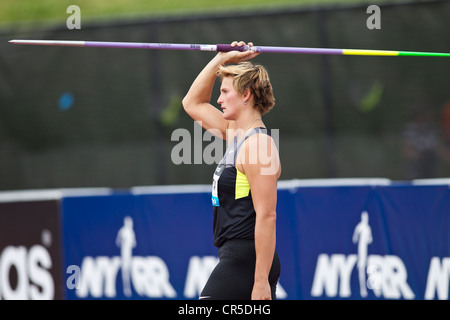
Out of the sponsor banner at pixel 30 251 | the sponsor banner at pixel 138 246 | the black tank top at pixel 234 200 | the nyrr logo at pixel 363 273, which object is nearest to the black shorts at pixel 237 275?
the black tank top at pixel 234 200

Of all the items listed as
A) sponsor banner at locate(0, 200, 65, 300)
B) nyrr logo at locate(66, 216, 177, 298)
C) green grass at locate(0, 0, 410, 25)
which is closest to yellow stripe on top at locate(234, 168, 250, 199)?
nyrr logo at locate(66, 216, 177, 298)

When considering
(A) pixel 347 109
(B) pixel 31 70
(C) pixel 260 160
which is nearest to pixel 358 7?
(A) pixel 347 109

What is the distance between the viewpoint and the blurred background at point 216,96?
8.31m

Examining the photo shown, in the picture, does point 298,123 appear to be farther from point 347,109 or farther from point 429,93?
point 429,93

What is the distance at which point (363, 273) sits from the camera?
23.1 ft

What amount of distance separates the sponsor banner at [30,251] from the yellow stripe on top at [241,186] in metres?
4.28

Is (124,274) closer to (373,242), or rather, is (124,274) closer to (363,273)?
(363,273)

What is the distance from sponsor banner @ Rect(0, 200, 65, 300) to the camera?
7.99 m

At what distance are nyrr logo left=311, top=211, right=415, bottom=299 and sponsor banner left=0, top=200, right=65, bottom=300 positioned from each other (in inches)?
116

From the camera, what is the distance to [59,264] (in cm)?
806

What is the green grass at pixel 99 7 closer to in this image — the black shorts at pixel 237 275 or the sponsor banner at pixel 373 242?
the sponsor banner at pixel 373 242

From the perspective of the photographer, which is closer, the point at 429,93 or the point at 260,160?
the point at 260,160

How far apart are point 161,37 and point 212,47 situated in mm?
4460
